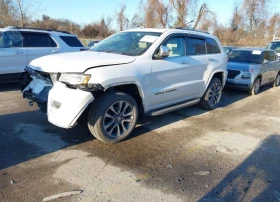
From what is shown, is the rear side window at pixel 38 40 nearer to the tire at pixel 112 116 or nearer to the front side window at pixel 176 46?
the front side window at pixel 176 46

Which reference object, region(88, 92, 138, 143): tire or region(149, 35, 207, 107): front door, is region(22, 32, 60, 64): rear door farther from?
region(88, 92, 138, 143): tire

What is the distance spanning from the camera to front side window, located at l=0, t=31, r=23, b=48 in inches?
272

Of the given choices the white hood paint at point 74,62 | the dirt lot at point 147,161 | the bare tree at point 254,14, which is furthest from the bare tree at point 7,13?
the bare tree at point 254,14

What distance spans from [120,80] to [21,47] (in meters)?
4.84

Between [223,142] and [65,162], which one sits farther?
[223,142]

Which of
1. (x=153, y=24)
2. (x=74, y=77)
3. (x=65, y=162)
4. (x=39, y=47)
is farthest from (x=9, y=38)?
(x=153, y=24)

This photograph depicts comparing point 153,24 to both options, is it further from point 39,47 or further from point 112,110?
point 112,110

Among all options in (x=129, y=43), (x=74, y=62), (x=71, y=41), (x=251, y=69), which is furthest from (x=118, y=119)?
(x=251, y=69)

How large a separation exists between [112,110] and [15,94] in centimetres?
415

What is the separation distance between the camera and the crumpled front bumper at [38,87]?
153 inches

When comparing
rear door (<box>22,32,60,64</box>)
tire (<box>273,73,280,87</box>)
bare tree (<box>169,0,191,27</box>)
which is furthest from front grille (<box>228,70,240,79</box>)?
bare tree (<box>169,0,191,27</box>)

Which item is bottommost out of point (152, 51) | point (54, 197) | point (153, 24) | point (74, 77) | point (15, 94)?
point (54, 197)

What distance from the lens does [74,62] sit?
11.9 ft

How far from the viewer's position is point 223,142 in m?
4.35
